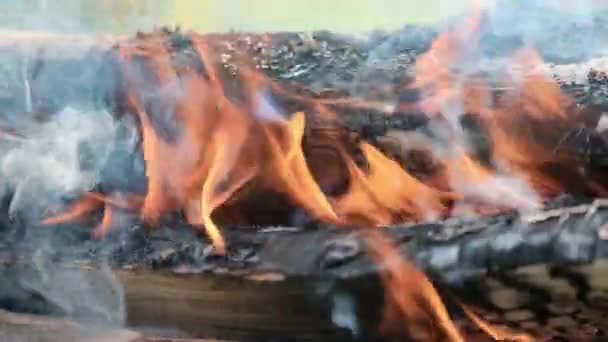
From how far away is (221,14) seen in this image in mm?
1425

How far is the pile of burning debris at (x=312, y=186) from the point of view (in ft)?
4.36

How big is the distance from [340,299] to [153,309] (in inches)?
13.0

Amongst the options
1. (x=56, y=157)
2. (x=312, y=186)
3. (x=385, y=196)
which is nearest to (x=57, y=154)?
(x=56, y=157)

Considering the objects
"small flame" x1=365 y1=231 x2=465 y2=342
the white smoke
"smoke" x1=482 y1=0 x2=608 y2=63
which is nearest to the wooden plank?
the white smoke

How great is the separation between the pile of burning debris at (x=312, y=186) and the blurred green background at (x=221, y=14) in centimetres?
3

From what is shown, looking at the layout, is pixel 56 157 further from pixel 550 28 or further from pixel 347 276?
pixel 550 28

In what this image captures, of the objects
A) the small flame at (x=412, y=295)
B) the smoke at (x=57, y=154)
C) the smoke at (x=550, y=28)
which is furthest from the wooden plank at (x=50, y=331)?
the smoke at (x=550, y=28)

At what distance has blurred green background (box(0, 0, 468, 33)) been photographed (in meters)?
1.36

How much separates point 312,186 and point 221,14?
0.33 metres

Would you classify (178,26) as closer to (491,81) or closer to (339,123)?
(339,123)

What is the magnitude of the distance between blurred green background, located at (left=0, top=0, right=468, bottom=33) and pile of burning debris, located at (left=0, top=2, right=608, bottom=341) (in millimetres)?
25

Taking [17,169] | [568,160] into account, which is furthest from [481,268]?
[17,169]

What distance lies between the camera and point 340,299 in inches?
55.1

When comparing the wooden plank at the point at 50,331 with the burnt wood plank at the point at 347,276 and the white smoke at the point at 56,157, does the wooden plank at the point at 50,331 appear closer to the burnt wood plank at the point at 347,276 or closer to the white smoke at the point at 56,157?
the burnt wood plank at the point at 347,276
